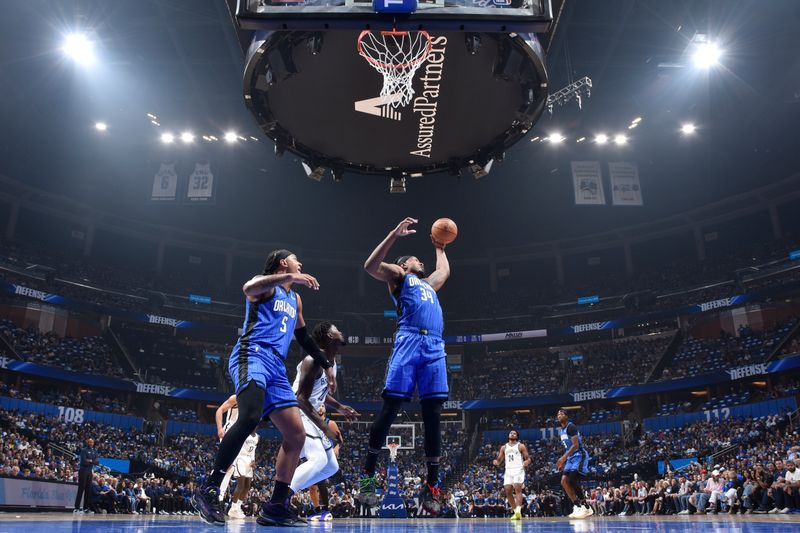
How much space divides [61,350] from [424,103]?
27.8 metres

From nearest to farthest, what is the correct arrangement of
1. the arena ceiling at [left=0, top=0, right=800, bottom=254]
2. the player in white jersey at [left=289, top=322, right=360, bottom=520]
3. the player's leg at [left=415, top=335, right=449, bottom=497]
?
the player's leg at [left=415, top=335, right=449, bottom=497] → the player in white jersey at [left=289, top=322, right=360, bottom=520] → the arena ceiling at [left=0, top=0, right=800, bottom=254]

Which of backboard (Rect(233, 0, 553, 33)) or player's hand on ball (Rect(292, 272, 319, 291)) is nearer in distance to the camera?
player's hand on ball (Rect(292, 272, 319, 291))

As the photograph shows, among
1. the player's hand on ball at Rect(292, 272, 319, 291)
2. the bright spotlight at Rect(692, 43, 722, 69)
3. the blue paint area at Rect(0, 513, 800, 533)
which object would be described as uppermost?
the bright spotlight at Rect(692, 43, 722, 69)

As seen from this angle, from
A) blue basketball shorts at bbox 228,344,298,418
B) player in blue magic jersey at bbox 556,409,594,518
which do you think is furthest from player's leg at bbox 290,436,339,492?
player in blue magic jersey at bbox 556,409,594,518

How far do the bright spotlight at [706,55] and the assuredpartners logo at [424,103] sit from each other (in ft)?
49.4

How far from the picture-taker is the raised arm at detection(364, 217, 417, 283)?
514 cm

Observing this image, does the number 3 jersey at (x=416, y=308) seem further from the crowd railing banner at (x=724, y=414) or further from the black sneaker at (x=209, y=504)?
the crowd railing banner at (x=724, y=414)

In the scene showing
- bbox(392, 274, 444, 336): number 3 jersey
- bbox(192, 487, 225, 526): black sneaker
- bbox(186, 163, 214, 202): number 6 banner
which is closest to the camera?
bbox(192, 487, 225, 526): black sneaker

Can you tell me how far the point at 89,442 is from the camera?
829 inches

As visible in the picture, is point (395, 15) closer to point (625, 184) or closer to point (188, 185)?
point (625, 184)

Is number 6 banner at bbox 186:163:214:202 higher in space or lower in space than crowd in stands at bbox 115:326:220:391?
higher

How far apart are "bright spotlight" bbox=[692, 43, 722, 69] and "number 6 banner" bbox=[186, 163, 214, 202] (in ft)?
62.1

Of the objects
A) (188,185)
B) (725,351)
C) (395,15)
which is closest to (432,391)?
(395,15)

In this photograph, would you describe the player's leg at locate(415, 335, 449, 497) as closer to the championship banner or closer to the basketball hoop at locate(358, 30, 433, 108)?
the basketball hoop at locate(358, 30, 433, 108)
